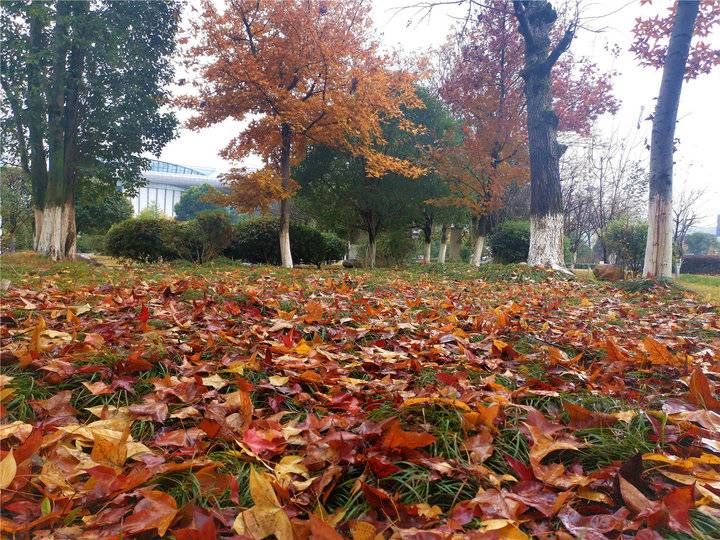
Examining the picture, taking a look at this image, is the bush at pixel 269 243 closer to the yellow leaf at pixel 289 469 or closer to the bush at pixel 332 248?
the bush at pixel 332 248

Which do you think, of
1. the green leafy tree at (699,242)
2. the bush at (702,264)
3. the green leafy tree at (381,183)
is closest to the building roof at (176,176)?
the green leafy tree at (381,183)

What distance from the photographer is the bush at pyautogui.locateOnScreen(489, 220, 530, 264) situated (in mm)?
13422

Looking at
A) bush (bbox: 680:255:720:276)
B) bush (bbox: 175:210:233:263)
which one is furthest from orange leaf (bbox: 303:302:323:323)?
bush (bbox: 680:255:720:276)

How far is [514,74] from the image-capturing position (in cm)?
1346

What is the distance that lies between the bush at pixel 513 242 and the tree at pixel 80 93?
969 cm

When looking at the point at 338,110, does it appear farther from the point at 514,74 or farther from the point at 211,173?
the point at 211,173

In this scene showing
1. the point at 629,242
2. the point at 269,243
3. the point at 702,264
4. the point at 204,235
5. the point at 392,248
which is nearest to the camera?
the point at 204,235

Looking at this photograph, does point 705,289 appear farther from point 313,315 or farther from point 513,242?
point 513,242

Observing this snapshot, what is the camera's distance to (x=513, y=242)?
13.6 m

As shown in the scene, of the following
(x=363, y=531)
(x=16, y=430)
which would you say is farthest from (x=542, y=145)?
(x=16, y=430)

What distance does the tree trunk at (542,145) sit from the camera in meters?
7.83

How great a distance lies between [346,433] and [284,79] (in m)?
10.3

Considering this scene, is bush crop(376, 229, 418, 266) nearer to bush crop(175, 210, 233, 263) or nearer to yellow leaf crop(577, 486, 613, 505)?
bush crop(175, 210, 233, 263)

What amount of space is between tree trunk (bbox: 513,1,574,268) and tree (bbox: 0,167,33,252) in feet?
55.9
